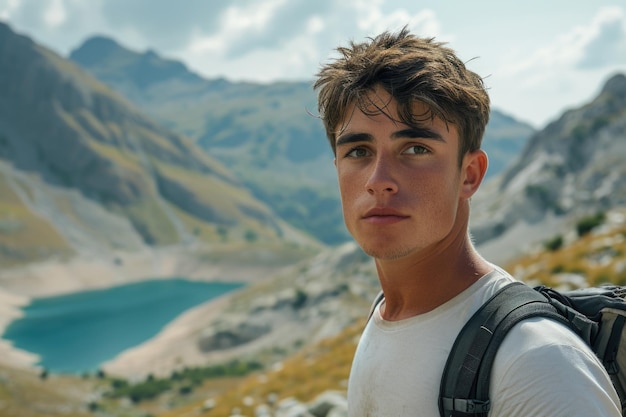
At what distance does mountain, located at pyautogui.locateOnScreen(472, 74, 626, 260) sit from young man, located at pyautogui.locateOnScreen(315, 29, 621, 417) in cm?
9648

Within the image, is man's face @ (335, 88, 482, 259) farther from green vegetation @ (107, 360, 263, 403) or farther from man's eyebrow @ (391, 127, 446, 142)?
green vegetation @ (107, 360, 263, 403)

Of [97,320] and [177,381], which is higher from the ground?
[97,320]

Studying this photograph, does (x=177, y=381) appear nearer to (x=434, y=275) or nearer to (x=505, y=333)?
(x=434, y=275)

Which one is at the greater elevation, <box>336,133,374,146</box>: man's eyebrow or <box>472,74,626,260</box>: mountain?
<box>472,74,626,260</box>: mountain

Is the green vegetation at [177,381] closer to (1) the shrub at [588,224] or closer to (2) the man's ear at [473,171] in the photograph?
(1) the shrub at [588,224]

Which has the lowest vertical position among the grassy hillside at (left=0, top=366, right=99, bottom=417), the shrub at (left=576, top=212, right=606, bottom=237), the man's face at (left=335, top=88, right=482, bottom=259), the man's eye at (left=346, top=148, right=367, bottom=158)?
the man's face at (left=335, top=88, right=482, bottom=259)

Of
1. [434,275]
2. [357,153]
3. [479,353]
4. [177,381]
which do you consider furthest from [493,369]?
[177,381]

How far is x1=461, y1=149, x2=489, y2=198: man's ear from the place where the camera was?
3959mm

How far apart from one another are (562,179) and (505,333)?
409ft

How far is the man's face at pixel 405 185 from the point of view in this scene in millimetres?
3646

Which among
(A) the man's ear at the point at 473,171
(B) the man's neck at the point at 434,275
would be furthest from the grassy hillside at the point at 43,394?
(A) the man's ear at the point at 473,171

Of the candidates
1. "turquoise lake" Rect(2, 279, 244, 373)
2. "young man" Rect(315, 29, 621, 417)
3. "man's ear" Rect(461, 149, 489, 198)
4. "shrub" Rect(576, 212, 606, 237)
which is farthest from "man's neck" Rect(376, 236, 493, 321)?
"turquoise lake" Rect(2, 279, 244, 373)

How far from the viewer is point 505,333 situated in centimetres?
303

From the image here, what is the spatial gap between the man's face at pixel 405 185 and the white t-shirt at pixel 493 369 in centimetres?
49
